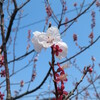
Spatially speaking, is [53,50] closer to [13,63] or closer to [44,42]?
[44,42]

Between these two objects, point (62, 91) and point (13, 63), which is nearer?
point (62, 91)

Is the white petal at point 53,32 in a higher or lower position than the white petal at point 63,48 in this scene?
higher

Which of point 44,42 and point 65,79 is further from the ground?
point 44,42

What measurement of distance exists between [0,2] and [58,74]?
4.82ft

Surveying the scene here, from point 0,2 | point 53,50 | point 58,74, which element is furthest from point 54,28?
point 0,2

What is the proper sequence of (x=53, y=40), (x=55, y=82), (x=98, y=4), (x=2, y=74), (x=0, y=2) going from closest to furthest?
(x=55, y=82)
(x=53, y=40)
(x=0, y=2)
(x=2, y=74)
(x=98, y=4)

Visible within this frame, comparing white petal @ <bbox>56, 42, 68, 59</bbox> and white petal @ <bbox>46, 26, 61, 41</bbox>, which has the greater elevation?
white petal @ <bbox>46, 26, 61, 41</bbox>

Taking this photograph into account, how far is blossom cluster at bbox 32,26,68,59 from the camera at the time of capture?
4.53 ft

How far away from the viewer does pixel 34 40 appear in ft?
4.66

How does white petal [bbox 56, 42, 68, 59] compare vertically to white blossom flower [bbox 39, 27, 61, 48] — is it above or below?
below

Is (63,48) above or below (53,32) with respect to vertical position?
below

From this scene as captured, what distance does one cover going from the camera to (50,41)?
139 cm

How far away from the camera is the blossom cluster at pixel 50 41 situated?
1.38m

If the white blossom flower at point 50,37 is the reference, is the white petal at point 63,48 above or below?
below
